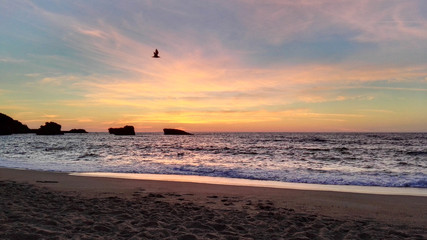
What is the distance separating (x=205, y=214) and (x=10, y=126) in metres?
203

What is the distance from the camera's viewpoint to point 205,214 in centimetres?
788

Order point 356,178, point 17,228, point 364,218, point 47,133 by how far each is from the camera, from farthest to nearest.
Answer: point 47,133
point 356,178
point 364,218
point 17,228

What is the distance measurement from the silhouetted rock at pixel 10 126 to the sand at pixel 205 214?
168m

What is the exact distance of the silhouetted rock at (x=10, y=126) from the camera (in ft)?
478

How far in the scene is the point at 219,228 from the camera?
6.60 meters

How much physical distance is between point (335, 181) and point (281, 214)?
928cm

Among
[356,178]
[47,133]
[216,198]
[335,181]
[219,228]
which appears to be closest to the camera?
[219,228]

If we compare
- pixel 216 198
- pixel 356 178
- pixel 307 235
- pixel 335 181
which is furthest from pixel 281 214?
pixel 356 178

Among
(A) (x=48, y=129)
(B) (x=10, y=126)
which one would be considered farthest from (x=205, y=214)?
(B) (x=10, y=126)

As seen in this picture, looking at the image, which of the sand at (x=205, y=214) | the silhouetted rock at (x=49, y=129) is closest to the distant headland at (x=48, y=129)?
the silhouetted rock at (x=49, y=129)

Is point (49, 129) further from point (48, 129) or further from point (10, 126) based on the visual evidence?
point (10, 126)

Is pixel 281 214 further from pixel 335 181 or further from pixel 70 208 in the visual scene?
pixel 335 181

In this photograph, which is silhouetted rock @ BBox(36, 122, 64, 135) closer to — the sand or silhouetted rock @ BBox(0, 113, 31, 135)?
silhouetted rock @ BBox(0, 113, 31, 135)

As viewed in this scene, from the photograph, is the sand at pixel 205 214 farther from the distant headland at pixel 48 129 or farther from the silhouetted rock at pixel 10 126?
the silhouetted rock at pixel 10 126
